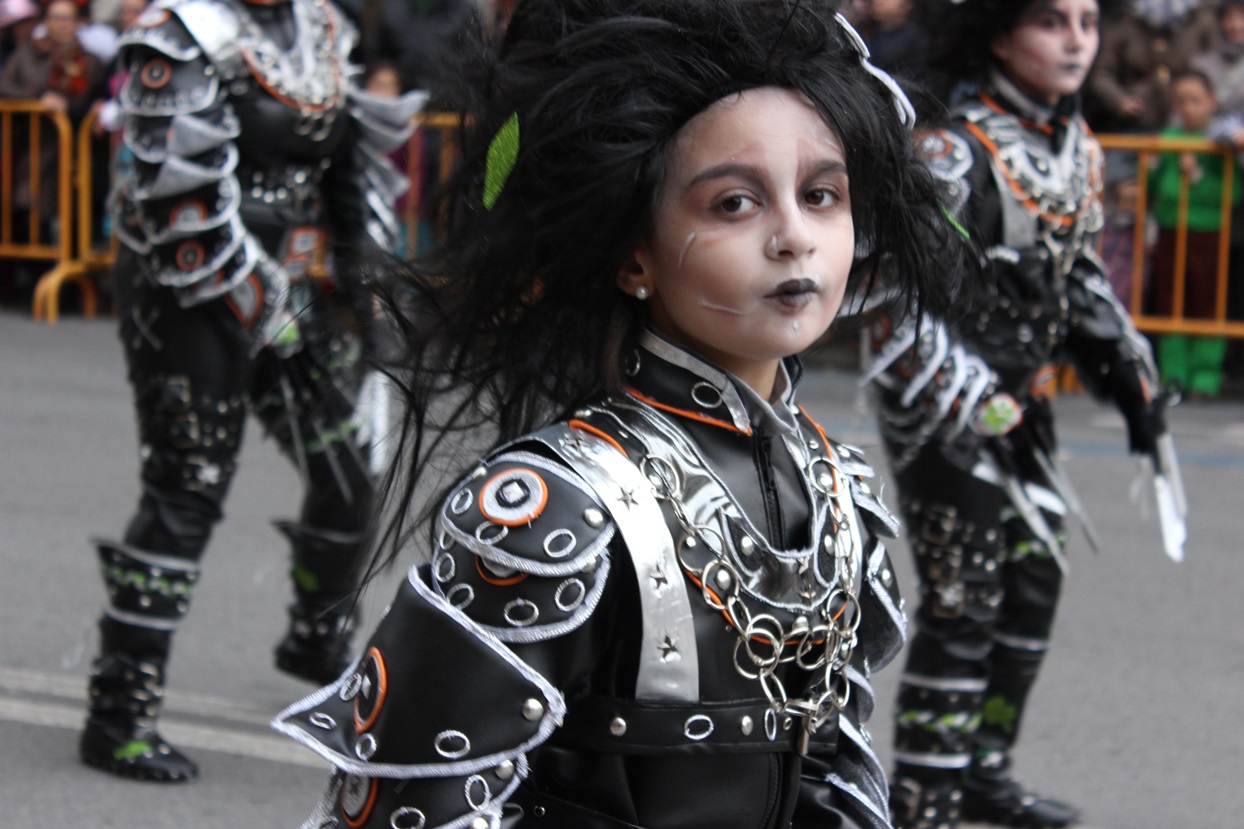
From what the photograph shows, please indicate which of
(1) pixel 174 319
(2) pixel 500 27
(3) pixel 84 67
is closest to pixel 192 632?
(1) pixel 174 319

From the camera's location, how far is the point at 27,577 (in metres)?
5.95

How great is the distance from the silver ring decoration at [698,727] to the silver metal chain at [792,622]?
7cm

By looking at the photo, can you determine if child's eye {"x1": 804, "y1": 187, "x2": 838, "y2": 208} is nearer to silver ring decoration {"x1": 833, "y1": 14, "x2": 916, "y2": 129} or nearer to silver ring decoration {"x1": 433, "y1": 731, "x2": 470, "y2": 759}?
silver ring decoration {"x1": 833, "y1": 14, "x2": 916, "y2": 129}

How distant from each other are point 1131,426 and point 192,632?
110 inches

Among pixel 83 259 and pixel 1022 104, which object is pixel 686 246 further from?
pixel 83 259

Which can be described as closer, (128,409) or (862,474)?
(862,474)

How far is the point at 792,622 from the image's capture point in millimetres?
2115

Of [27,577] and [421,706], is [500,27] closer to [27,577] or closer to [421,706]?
[421,706]

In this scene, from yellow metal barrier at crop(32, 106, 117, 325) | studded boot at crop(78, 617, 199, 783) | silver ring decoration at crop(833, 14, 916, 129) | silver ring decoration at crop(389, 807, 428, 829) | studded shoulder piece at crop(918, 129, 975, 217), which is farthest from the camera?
yellow metal barrier at crop(32, 106, 117, 325)

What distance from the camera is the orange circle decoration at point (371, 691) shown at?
1925mm

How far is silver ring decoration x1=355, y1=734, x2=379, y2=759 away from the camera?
6.27ft

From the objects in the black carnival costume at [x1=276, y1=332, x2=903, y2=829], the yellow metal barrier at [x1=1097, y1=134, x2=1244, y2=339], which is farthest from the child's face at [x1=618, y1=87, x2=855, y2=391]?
the yellow metal barrier at [x1=1097, y1=134, x2=1244, y2=339]

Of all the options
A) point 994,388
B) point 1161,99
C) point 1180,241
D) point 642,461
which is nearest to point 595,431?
point 642,461

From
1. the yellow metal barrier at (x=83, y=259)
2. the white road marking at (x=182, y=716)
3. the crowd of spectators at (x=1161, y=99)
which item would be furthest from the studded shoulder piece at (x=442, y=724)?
the yellow metal barrier at (x=83, y=259)
